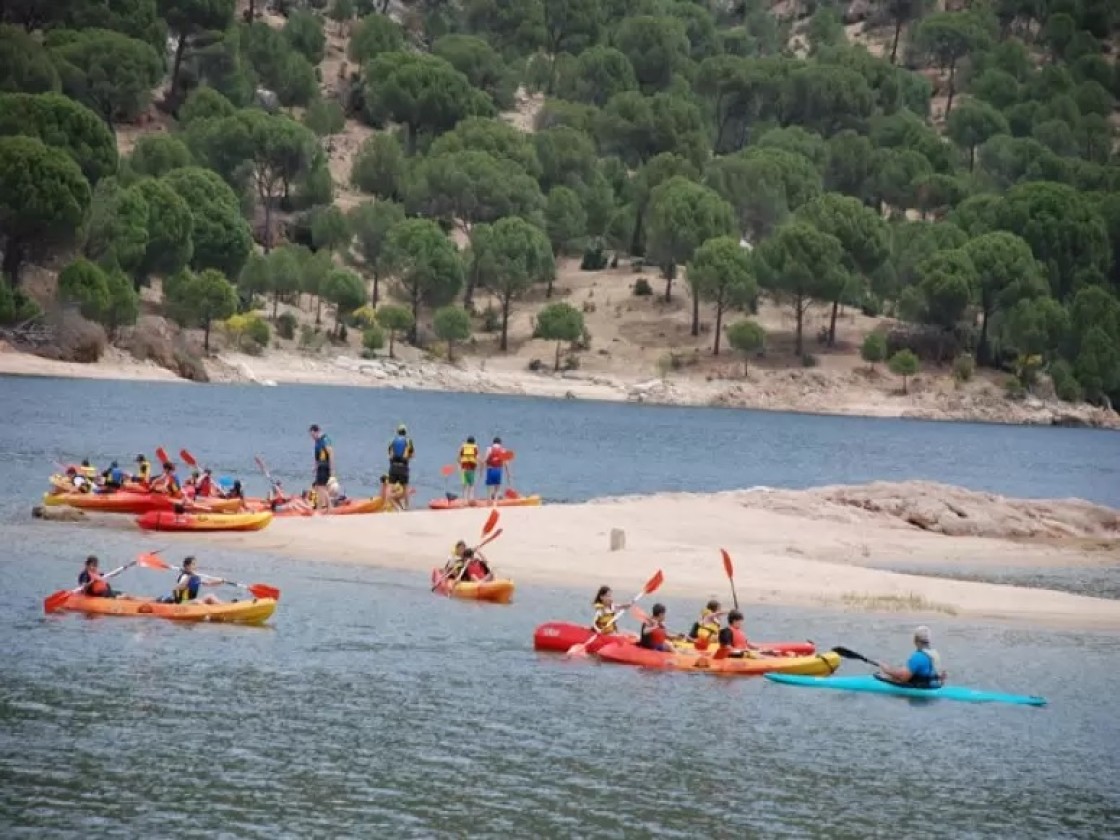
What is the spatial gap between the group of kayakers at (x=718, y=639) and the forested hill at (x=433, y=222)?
79.1 meters

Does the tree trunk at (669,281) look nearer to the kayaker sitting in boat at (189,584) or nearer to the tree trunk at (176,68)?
the tree trunk at (176,68)

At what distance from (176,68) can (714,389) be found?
61.7m

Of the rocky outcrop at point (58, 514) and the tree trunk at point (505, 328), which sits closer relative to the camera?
the rocky outcrop at point (58, 514)

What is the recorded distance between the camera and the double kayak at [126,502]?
51625 millimetres

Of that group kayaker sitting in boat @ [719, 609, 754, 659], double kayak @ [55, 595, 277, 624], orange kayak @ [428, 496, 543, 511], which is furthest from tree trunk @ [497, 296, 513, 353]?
kayaker sitting in boat @ [719, 609, 754, 659]

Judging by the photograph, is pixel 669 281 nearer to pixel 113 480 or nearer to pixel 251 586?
pixel 113 480

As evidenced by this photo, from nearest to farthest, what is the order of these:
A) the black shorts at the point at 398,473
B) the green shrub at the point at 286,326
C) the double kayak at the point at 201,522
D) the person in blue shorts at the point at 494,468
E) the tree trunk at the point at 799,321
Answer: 1. the double kayak at the point at 201,522
2. the black shorts at the point at 398,473
3. the person in blue shorts at the point at 494,468
4. the green shrub at the point at 286,326
5. the tree trunk at the point at 799,321

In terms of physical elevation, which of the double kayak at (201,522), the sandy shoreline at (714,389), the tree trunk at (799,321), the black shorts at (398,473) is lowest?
the double kayak at (201,522)

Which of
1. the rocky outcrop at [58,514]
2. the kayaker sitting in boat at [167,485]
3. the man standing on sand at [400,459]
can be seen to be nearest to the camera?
the rocky outcrop at [58,514]

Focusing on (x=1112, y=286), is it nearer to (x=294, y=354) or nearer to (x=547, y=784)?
(x=294, y=354)

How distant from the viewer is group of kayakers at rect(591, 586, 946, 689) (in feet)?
115

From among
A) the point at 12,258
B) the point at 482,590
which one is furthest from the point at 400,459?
the point at 12,258

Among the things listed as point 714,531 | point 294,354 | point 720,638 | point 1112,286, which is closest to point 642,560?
point 714,531

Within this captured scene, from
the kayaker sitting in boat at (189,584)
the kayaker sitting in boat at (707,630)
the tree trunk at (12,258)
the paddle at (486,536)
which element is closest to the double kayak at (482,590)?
the paddle at (486,536)
